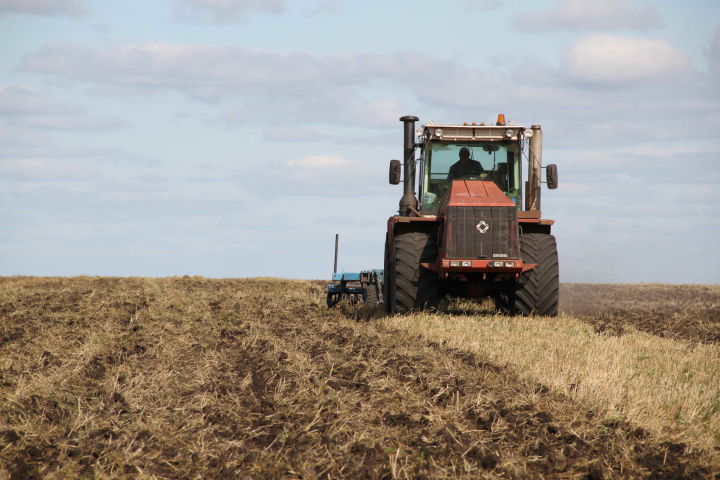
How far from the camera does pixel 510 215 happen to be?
13.5 meters

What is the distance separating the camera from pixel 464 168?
1491cm

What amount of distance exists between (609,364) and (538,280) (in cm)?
481

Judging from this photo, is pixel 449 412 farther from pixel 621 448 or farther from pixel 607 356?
pixel 607 356

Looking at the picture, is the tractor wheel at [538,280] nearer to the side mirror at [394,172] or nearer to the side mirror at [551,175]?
the side mirror at [551,175]

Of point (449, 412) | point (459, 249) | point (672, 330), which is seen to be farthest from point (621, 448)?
point (672, 330)

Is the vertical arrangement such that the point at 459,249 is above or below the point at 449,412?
above

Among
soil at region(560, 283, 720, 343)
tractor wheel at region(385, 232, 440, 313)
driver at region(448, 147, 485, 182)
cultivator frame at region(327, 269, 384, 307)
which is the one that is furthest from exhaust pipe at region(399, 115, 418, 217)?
soil at region(560, 283, 720, 343)

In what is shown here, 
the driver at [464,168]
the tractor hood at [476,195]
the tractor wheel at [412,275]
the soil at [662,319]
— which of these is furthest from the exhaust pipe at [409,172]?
the soil at [662,319]

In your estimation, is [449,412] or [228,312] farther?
[228,312]

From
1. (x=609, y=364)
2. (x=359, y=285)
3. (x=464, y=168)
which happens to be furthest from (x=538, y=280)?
(x=359, y=285)

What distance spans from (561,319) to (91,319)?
8.09 m

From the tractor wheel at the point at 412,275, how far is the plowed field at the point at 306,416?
206 cm

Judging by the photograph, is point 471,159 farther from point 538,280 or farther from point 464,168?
point 538,280

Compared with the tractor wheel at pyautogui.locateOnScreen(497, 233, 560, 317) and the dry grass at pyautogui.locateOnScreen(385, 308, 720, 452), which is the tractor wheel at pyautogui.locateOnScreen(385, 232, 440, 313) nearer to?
the dry grass at pyautogui.locateOnScreen(385, 308, 720, 452)
